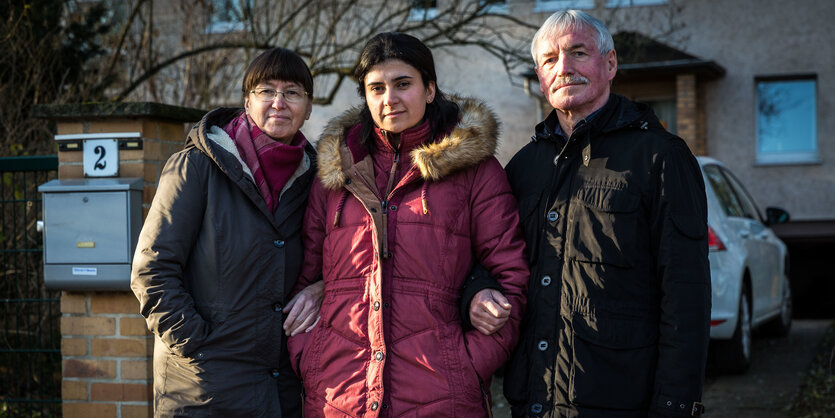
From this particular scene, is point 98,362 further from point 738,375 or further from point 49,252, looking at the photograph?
point 738,375

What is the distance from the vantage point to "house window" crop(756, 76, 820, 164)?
15188 millimetres

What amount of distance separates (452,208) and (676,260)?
2.42ft

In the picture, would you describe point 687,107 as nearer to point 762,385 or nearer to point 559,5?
point 559,5

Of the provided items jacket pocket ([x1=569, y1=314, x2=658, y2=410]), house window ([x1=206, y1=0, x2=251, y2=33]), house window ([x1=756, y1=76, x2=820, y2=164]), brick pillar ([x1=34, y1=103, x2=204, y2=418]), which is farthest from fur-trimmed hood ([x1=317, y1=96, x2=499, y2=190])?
house window ([x1=756, y1=76, x2=820, y2=164])

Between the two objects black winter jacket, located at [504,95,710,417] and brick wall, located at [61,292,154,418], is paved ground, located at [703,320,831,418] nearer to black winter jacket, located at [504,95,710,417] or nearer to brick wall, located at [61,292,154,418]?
black winter jacket, located at [504,95,710,417]

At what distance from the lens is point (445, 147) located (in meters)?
2.81

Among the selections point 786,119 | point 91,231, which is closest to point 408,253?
point 91,231

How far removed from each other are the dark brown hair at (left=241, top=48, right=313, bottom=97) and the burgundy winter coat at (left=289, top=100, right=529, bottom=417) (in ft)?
1.46

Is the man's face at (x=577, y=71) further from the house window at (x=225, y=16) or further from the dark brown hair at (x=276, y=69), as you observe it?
the house window at (x=225, y=16)

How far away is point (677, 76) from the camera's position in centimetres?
1422

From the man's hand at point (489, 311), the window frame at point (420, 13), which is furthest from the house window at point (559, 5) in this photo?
the man's hand at point (489, 311)

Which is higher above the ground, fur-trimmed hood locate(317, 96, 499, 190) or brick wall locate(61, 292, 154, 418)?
fur-trimmed hood locate(317, 96, 499, 190)

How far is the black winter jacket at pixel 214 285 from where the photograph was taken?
2869 mm

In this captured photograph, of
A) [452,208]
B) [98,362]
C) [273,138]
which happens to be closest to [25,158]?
[98,362]
